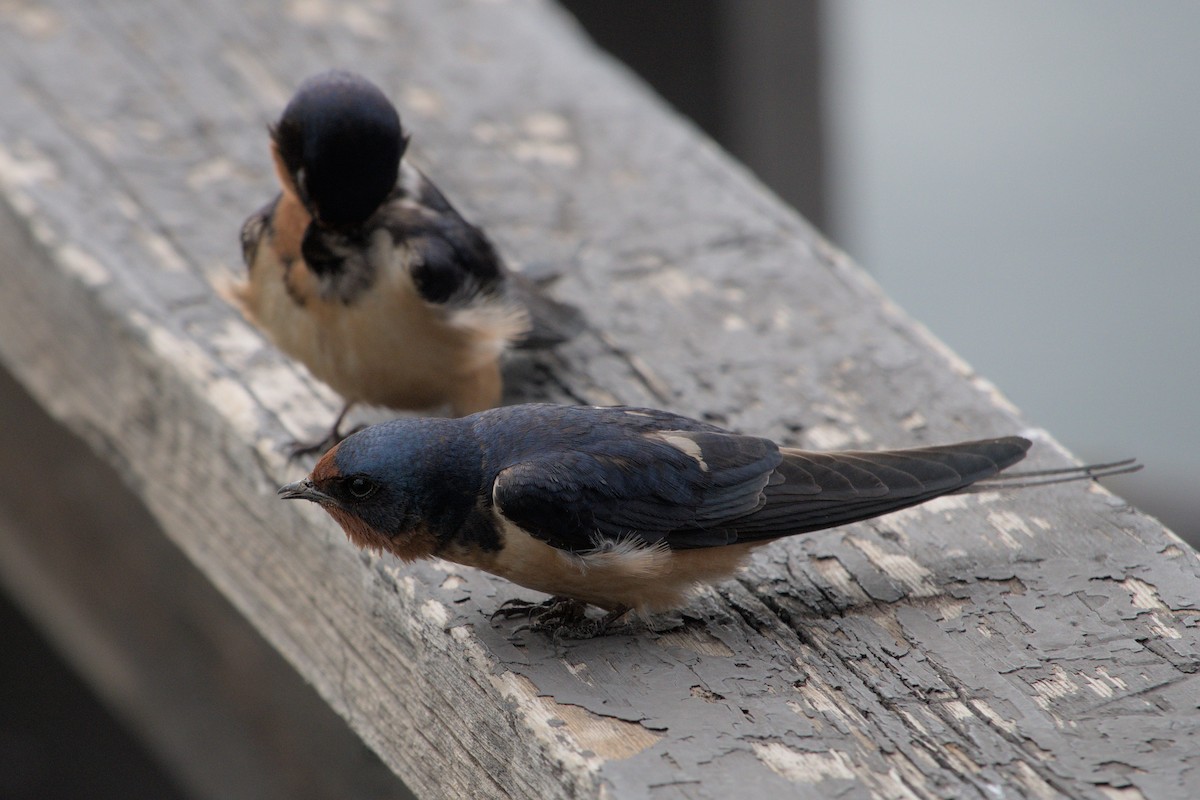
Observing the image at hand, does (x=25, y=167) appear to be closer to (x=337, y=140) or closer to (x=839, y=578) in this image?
(x=337, y=140)

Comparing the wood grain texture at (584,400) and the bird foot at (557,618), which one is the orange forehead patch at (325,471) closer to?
the wood grain texture at (584,400)

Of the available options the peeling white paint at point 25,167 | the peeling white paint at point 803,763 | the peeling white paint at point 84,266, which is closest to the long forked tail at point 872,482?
the peeling white paint at point 803,763

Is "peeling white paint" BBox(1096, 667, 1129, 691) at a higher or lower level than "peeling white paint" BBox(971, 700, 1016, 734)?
higher

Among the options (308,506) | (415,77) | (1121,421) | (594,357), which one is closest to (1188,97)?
(1121,421)

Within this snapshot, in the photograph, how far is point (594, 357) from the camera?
2643 mm

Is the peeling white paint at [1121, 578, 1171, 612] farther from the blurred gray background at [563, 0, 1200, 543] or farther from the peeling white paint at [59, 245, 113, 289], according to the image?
the blurred gray background at [563, 0, 1200, 543]

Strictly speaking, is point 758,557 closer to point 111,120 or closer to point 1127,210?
point 111,120

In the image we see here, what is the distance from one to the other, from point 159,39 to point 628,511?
191 centimetres

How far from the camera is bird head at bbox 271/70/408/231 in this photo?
261 cm

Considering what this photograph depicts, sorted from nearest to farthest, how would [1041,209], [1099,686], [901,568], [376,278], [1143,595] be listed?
[1099,686] < [1143,595] < [901,568] < [376,278] < [1041,209]

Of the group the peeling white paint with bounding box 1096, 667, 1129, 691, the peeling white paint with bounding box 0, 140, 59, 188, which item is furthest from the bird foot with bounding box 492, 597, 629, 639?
the peeling white paint with bounding box 0, 140, 59, 188

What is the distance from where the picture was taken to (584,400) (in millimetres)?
2545

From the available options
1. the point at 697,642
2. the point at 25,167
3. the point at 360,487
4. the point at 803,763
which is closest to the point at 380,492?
the point at 360,487

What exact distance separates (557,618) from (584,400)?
636 millimetres
